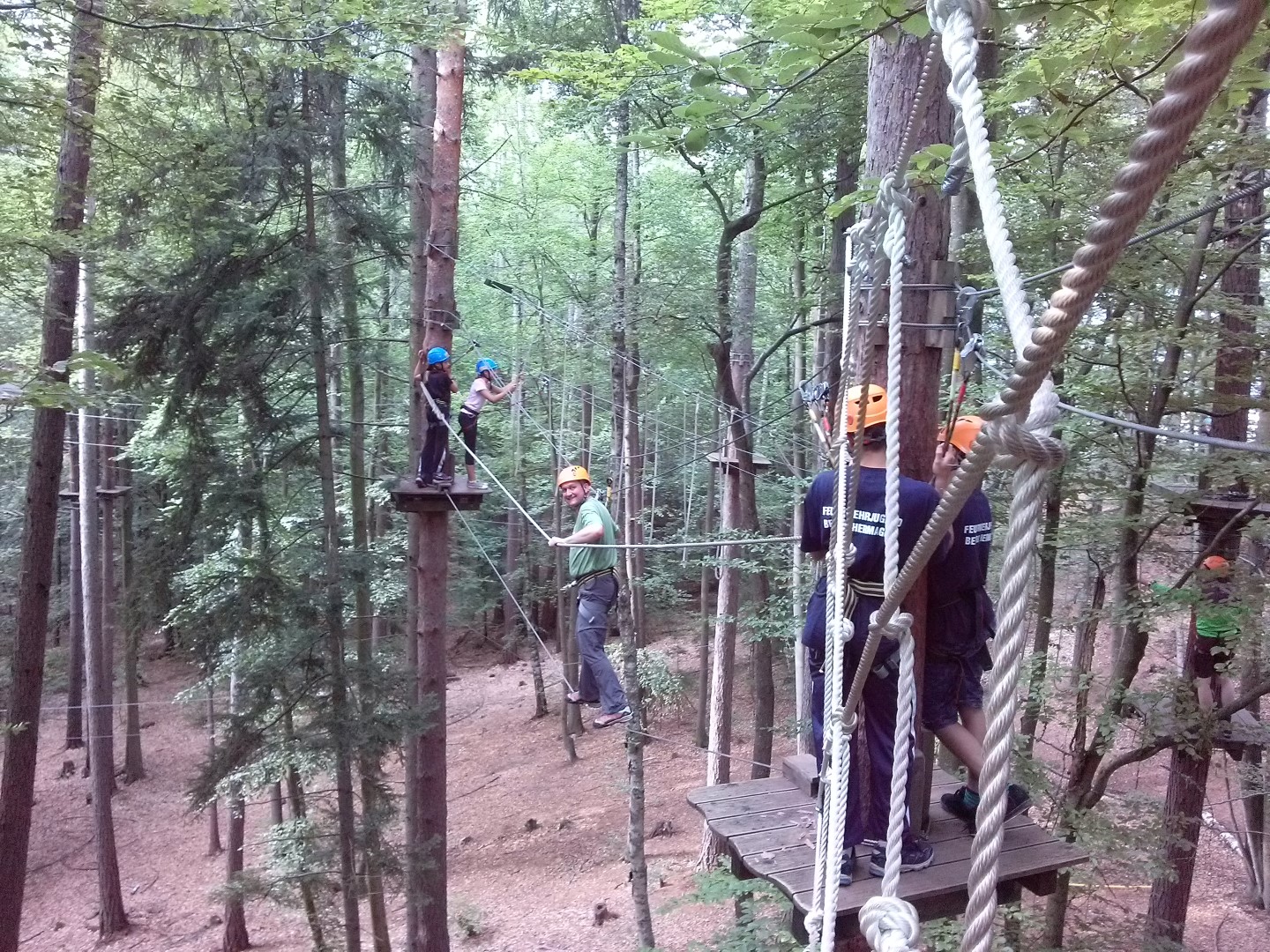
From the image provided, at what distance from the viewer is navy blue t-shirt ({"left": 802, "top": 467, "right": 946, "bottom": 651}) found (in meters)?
2.31

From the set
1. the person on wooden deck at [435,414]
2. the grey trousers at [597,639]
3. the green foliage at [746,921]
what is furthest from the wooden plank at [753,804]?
the person on wooden deck at [435,414]

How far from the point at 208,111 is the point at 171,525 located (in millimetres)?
3520

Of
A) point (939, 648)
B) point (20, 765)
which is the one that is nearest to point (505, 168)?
point (20, 765)

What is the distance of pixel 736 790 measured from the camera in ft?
9.89

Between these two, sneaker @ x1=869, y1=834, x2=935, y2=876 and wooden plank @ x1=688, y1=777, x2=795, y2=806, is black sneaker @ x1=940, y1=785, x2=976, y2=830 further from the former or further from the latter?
wooden plank @ x1=688, y1=777, x2=795, y2=806

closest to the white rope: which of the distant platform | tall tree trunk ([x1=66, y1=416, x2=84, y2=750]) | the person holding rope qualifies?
the person holding rope

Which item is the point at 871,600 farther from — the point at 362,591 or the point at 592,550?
the point at 362,591

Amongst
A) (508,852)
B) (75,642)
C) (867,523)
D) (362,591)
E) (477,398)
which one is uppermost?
(477,398)

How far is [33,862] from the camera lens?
12.4 m

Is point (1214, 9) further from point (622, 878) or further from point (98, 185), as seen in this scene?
point (622, 878)

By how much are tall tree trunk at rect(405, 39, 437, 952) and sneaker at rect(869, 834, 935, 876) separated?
17.3 ft

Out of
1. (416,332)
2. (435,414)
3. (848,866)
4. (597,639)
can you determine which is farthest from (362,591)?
(848,866)

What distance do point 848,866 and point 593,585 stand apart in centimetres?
395

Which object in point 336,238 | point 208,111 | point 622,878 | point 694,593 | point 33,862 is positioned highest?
point 208,111
